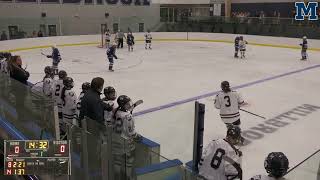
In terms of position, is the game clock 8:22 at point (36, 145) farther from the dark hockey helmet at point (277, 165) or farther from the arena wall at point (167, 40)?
the arena wall at point (167, 40)

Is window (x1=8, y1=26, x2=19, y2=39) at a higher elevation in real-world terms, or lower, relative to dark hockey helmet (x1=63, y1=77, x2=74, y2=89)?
higher

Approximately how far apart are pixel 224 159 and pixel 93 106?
1641 millimetres

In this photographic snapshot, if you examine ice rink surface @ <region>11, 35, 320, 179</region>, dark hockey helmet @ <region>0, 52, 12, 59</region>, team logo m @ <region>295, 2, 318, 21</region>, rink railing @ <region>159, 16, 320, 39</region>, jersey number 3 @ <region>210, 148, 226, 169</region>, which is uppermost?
team logo m @ <region>295, 2, 318, 21</region>

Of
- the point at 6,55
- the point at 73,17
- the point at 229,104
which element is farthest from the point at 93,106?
the point at 73,17

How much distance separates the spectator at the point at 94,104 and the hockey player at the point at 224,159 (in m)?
1.43

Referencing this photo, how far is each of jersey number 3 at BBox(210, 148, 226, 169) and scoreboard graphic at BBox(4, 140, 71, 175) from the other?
1.27m

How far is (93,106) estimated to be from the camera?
3701 mm

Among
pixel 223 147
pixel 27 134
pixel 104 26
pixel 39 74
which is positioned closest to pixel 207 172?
pixel 223 147

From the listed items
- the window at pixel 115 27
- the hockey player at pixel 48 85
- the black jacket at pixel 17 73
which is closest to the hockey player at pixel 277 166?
the hockey player at pixel 48 85

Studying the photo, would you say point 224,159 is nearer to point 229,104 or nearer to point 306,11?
point 229,104

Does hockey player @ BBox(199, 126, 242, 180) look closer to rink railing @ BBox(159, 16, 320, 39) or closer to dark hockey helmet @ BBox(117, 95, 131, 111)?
dark hockey helmet @ BBox(117, 95, 131, 111)

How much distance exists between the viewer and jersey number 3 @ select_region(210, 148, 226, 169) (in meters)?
2.57

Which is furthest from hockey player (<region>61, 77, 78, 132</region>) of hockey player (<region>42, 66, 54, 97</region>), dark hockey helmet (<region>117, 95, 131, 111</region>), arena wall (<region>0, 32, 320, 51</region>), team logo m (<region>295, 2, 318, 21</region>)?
team logo m (<region>295, 2, 318, 21</region>)

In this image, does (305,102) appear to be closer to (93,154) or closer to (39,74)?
(93,154)
